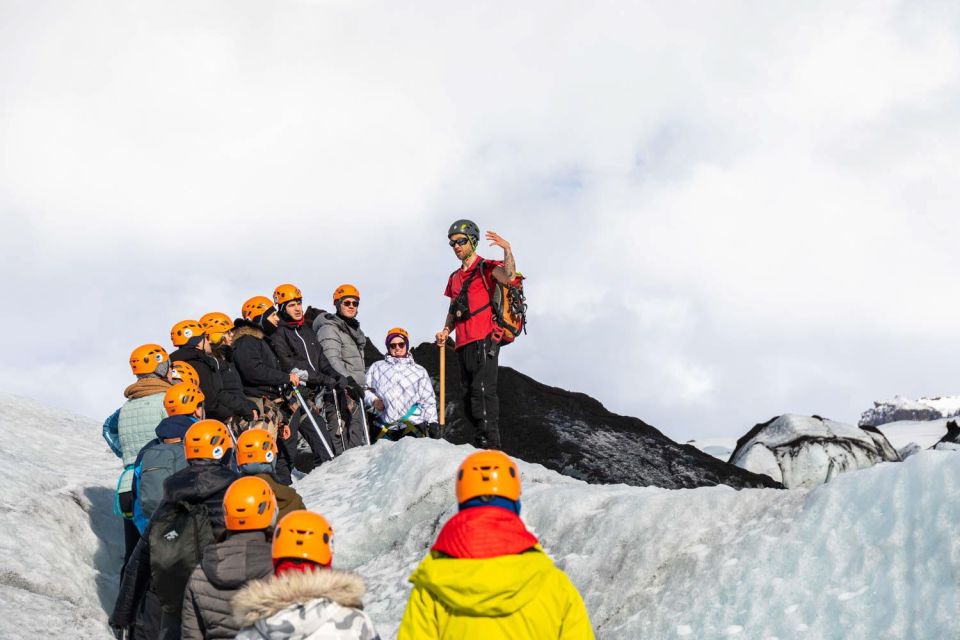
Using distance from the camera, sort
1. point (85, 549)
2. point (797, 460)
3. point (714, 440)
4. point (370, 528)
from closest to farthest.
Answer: point (370, 528), point (85, 549), point (797, 460), point (714, 440)

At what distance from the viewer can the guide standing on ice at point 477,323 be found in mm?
10844

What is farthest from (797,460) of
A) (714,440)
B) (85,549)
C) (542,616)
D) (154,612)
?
(542,616)

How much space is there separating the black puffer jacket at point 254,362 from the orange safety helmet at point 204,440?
15.3 feet

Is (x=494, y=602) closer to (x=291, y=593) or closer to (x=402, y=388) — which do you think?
(x=291, y=593)

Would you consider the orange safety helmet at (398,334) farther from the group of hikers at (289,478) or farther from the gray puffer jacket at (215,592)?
the gray puffer jacket at (215,592)

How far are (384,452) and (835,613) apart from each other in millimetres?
6697

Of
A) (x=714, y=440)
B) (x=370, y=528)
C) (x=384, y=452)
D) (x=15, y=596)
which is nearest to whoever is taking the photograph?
(x=15, y=596)

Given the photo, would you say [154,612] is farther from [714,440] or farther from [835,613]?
[714,440]

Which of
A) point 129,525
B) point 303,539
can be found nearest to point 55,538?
point 129,525

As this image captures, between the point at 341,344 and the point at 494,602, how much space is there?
31.4ft

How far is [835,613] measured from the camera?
5867 mm

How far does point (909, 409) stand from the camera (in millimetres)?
59625

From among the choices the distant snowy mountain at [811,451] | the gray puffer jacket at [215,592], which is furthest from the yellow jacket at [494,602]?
the distant snowy mountain at [811,451]

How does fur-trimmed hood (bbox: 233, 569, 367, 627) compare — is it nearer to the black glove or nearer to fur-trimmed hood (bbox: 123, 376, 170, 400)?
fur-trimmed hood (bbox: 123, 376, 170, 400)
